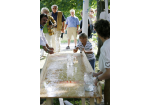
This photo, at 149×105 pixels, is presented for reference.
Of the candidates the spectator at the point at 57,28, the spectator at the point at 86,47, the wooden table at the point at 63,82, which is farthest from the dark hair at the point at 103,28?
the spectator at the point at 57,28

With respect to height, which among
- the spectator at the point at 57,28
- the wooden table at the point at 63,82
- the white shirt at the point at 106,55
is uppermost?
the spectator at the point at 57,28

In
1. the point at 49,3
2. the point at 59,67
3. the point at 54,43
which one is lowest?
the point at 59,67

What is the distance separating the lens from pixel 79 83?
192 cm

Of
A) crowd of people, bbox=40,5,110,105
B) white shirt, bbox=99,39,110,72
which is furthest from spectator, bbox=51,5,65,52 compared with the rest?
white shirt, bbox=99,39,110,72

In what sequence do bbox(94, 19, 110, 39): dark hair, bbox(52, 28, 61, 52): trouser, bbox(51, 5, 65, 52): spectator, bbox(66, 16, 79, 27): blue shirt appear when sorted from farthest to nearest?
1. bbox(66, 16, 79, 27): blue shirt
2. bbox(52, 28, 61, 52): trouser
3. bbox(51, 5, 65, 52): spectator
4. bbox(94, 19, 110, 39): dark hair

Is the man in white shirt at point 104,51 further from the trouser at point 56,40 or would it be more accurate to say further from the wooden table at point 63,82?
the trouser at point 56,40

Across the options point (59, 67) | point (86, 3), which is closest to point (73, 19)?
point (86, 3)

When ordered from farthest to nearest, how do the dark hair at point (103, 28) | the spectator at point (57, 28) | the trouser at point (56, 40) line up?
the trouser at point (56, 40)
the spectator at point (57, 28)
the dark hair at point (103, 28)

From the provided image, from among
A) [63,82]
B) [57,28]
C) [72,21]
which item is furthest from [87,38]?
[72,21]

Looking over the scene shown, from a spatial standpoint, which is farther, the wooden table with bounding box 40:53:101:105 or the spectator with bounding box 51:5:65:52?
the spectator with bounding box 51:5:65:52

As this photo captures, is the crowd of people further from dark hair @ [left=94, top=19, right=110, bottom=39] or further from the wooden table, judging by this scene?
the wooden table

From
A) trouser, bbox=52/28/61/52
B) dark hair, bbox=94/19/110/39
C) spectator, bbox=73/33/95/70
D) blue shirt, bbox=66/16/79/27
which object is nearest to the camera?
dark hair, bbox=94/19/110/39

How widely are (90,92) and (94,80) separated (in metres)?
0.18
